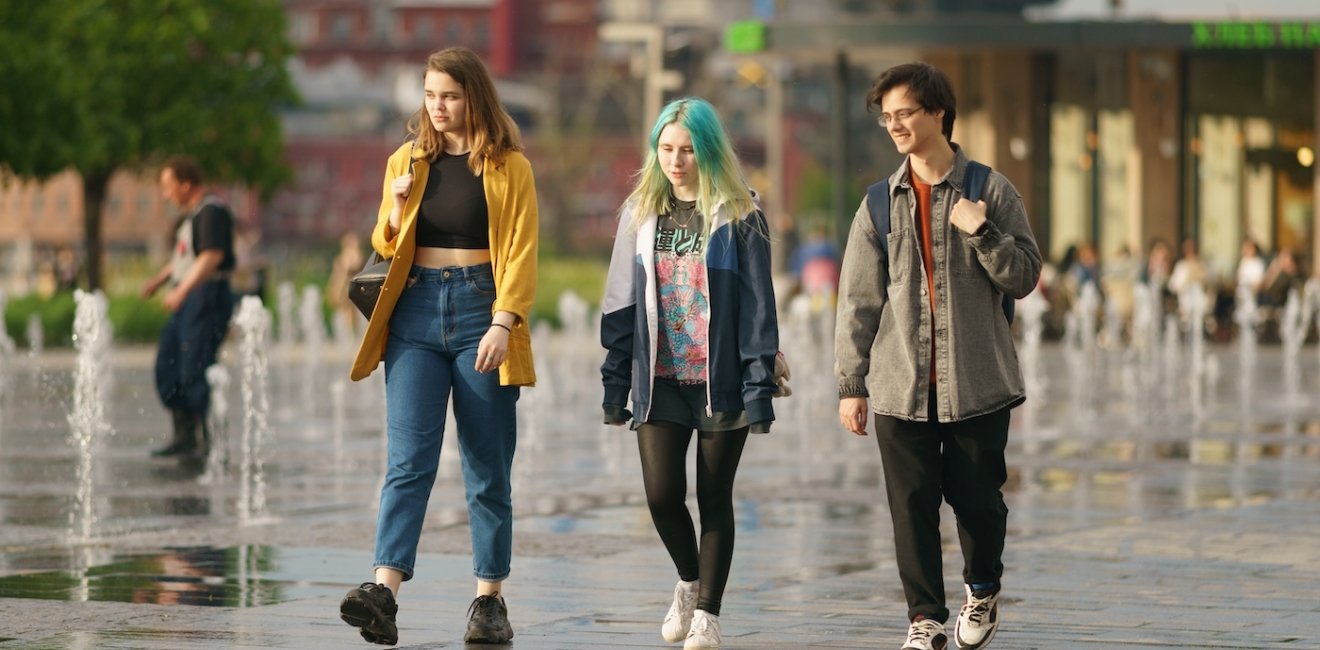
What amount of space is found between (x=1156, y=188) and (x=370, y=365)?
29.4m

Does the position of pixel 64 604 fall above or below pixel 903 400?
below

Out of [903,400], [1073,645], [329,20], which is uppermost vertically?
[329,20]

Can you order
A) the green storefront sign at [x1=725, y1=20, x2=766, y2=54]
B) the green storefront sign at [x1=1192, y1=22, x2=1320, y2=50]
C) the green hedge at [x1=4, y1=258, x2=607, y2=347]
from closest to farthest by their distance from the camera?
the green hedge at [x1=4, y1=258, x2=607, y2=347], the green storefront sign at [x1=1192, y1=22, x2=1320, y2=50], the green storefront sign at [x1=725, y1=20, x2=766, y2=54]

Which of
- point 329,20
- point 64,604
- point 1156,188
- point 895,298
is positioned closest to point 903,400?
point 895,298

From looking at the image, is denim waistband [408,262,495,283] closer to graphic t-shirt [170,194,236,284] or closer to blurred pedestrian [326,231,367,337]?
graphic t-shirt [170,194,236,284]

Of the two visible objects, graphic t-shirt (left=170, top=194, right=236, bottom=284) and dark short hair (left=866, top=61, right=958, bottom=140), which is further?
graphic t-shirt (left=170, top=194, right=236, bottom=284)

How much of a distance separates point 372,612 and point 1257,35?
28621 millimetres

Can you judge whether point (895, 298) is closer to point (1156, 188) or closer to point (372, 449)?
point (372, 449)

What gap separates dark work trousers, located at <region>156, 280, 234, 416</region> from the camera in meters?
13.7

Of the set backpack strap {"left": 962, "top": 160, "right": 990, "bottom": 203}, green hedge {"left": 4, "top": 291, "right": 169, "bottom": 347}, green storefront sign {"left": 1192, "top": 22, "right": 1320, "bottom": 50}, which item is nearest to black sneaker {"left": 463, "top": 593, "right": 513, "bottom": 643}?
backpack strap {"left": 962, "top": 160, "right": 990, "bottom": 203}

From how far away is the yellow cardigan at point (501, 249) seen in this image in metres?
7.05

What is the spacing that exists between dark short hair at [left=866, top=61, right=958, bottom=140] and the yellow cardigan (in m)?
1.05

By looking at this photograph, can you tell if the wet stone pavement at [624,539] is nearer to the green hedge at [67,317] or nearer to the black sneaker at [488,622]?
the black sneaker at [488,622]

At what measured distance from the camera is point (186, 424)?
47.0 ft
